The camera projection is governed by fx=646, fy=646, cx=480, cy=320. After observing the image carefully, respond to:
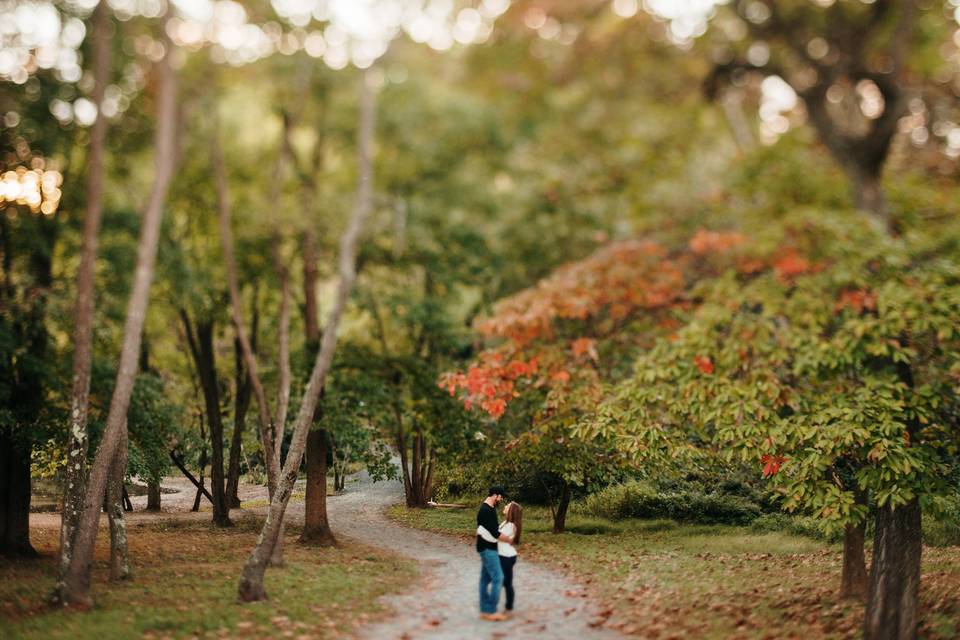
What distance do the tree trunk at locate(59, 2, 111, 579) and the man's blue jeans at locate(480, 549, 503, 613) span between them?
5702 mm

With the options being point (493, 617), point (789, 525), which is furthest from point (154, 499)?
point (789, 525)

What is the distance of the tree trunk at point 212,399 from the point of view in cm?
2009

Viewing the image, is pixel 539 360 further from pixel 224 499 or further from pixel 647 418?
pixel 224 499

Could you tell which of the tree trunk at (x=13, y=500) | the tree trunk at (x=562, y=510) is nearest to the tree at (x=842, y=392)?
the tree trunk at (x=562, y=510)

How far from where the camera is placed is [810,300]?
788 centimetres

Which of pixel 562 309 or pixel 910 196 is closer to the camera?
pixel 910 196

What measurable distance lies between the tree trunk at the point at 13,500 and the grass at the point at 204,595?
2.17 feet

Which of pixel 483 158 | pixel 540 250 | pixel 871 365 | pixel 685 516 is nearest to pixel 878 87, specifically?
pixel 871 365

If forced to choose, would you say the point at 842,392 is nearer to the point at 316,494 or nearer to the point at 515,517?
the point at 515,517

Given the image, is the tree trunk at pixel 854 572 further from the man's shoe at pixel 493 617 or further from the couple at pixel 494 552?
the man's shoe at pixel 493 617

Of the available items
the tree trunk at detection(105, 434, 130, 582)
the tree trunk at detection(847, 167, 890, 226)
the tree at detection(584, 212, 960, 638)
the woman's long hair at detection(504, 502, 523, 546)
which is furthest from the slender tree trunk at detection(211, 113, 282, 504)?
the tree trunk at detection(847, 167, 890, 226)

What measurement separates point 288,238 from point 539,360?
7.55m

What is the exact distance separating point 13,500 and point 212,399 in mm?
7132

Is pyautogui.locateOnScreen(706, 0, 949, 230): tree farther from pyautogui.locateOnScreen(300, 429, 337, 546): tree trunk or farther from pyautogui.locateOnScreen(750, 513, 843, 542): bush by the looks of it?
pyautogui.locateOnScreen(300, 429, 337, 546): tree trunk
